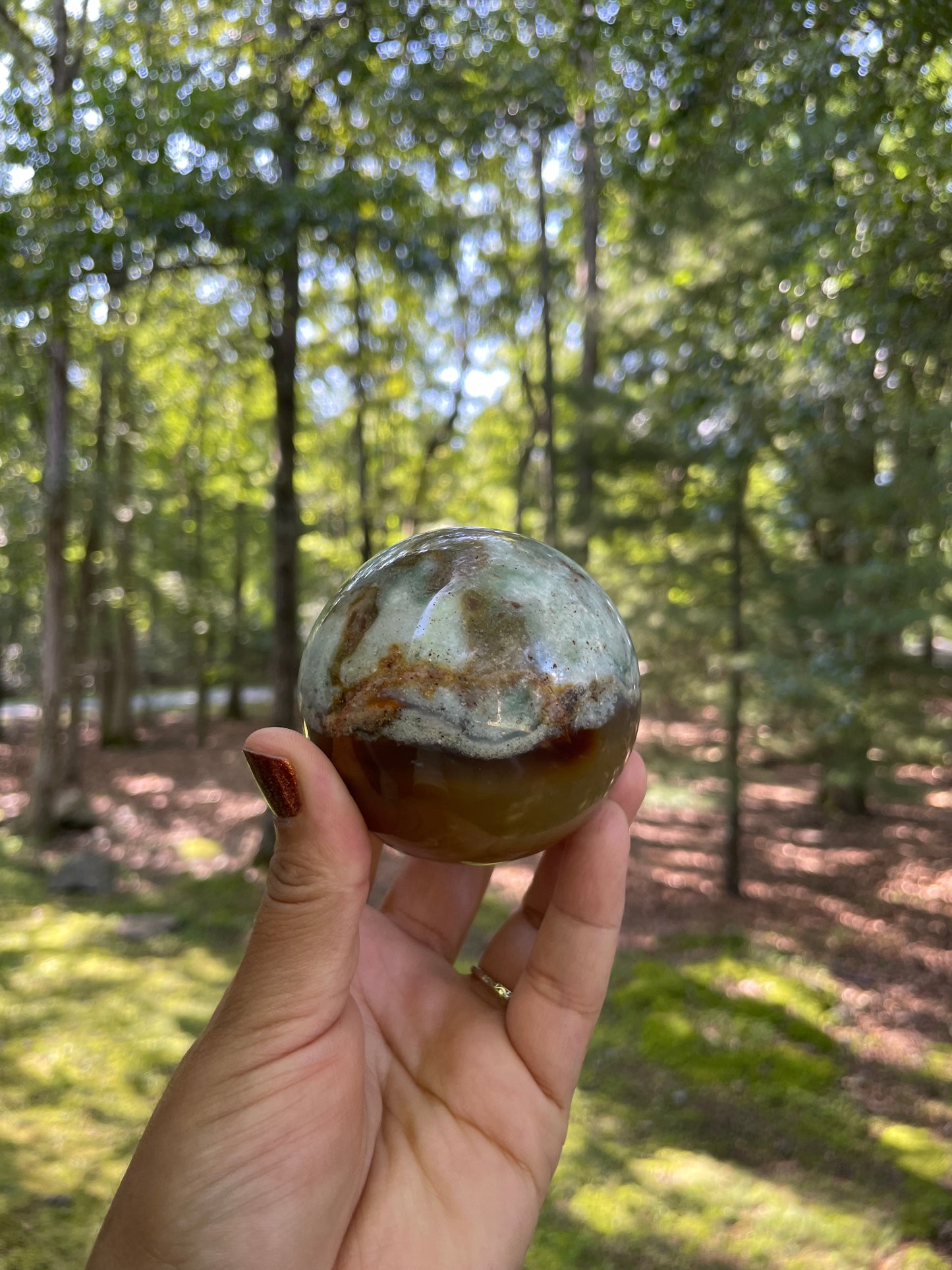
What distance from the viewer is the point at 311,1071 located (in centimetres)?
182

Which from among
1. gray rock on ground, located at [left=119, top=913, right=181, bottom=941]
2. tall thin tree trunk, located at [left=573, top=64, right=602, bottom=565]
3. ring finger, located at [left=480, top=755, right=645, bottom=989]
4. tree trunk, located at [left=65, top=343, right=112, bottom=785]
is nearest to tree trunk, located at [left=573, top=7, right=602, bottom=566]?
tall thin tree trunk, located at [left=573, top=64, right=602, bottom=565]

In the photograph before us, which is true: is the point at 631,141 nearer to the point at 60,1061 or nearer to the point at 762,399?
the point at 762,399

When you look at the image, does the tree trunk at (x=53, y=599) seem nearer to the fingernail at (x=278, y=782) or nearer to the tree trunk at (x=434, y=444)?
the tree trunk at (x=434, y=444)

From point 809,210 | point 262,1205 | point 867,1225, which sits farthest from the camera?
point 809,210

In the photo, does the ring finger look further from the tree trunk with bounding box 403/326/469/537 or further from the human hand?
the tree trunk with bounding box 403/326/469/537

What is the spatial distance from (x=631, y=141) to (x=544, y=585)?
4691 mm

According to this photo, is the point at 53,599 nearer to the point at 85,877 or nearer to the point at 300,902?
the point at 85,877

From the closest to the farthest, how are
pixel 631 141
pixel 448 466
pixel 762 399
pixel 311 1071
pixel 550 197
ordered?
pixel 311 1071 → pixel 631 141 → pixel 762 399 → pixel 550 197 → pixel 448 466

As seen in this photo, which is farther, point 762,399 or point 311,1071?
point 762,399

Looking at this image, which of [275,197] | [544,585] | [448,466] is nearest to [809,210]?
[275,197]

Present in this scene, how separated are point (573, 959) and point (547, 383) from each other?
9.45 metres

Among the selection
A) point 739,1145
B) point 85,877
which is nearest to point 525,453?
point 85,877

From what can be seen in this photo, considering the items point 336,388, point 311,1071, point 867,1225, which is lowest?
point 867,1225

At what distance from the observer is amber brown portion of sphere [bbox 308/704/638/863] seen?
1758mm
